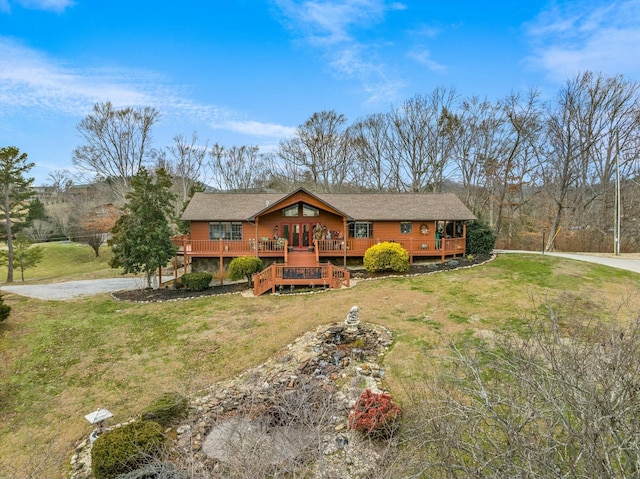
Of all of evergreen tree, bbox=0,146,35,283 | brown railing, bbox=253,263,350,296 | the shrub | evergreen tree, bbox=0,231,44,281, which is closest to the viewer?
A: the shrub

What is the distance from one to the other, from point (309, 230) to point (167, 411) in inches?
565

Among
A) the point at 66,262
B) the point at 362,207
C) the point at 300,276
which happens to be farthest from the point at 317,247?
the point at 66,262

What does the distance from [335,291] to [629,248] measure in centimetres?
2662

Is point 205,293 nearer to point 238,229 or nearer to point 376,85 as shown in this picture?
point 238,229

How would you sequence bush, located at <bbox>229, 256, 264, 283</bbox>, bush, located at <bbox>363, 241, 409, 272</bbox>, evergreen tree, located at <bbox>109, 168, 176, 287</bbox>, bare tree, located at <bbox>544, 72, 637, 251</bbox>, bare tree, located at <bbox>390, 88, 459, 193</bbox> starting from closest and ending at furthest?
evergreen tree, located at <bbox>109, 168, 176, 287</bbox> → bush, located at <bbox>229, 256, 264, 283</bbox> → bush, located at <bbox>363, 241, 409, 272</bbox> → bare tree, located at <bbox>544, 72, 637, 251</bbox> → bare tree, located at <bbox>390, 88, 459, 193</bbox>

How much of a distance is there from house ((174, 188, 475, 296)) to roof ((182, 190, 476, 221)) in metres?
0.06

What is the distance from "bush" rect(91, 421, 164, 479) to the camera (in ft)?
18.4

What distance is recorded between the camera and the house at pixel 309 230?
1914cm

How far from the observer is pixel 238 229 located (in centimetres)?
2053

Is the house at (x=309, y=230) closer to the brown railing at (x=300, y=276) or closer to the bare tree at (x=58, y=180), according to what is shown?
the brown railing at (x=300, y=276)

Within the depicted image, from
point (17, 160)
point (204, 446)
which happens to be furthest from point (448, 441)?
point (17, 160)

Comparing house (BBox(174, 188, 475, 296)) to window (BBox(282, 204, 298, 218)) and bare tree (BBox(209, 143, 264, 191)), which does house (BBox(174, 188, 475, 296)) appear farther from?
bare tree (BBox(209, 143, 264, 191))

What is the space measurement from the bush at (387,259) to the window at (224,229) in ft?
28.2

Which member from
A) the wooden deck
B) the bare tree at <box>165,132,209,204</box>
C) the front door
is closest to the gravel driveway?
the wooden deck
